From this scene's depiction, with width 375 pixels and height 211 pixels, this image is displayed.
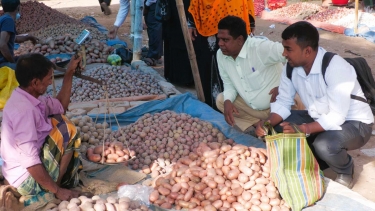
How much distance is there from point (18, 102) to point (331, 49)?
19.4 ft

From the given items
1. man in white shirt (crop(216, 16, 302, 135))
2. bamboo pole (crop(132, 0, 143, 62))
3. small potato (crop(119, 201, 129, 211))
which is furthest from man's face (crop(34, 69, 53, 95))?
bamboo pole (crop(132, 0, 143, 62))

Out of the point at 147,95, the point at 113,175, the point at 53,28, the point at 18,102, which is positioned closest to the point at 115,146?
the point at 113,175

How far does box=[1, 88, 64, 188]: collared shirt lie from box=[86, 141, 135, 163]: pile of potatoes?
59cm

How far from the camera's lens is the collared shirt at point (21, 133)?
108 inches

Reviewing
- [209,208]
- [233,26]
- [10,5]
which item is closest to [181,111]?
[233,26]

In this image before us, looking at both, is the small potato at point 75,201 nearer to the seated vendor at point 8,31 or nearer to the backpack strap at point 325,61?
the backpack strap at point 325,61

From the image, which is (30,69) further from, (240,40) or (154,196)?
(240,40)

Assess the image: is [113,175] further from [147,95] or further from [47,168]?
[147,95]

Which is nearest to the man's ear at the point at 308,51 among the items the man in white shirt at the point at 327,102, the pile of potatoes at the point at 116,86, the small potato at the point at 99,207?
the man in white shirt at the point at 327,102

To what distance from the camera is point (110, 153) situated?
352cm

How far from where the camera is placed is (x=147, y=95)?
17.2ft

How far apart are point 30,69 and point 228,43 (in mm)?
1653

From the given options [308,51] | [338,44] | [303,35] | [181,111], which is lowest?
[338,44]

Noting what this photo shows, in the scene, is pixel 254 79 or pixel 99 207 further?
pixel 254 79
